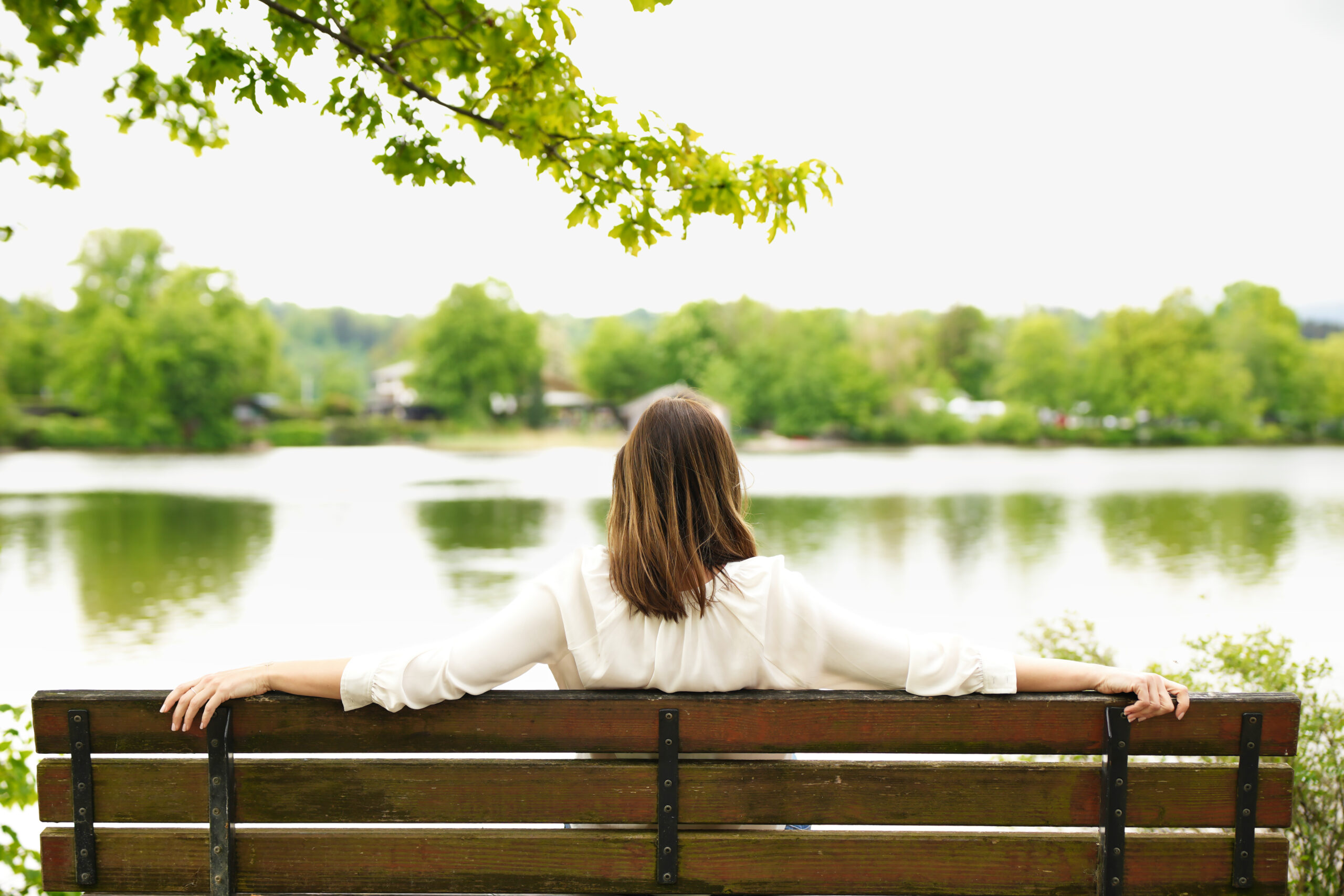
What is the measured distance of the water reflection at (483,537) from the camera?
14242 mm

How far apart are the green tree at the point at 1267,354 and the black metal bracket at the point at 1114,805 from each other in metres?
103

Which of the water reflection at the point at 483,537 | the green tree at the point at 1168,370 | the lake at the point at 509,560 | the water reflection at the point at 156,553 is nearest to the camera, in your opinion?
the lake at the point at 509,560

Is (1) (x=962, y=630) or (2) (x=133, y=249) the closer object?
(1) (x=962, y=630)

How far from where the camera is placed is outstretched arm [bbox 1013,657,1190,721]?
1851 millimetres

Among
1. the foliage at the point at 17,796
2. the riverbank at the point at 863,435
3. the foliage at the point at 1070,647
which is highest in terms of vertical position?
the foliage at the point at 1070,647

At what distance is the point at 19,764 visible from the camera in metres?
3.29

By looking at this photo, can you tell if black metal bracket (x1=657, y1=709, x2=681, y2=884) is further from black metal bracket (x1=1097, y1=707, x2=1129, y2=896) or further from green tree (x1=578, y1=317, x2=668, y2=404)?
green tree (x1=578, y1=317, x2=668, y2=404)

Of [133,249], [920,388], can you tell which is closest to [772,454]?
[920,388]

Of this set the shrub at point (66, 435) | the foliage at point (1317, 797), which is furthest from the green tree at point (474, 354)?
the foliage at point (1317, 797)

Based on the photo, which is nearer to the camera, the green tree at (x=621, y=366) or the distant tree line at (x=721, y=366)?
the distant tree line at (x=721, y=366)

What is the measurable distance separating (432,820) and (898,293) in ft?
378

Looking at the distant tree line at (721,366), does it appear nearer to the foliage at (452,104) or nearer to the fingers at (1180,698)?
the foliage at (452,104)

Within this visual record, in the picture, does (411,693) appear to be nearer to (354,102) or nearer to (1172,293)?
(354,102)

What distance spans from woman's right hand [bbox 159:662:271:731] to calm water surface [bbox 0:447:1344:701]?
4004mm
